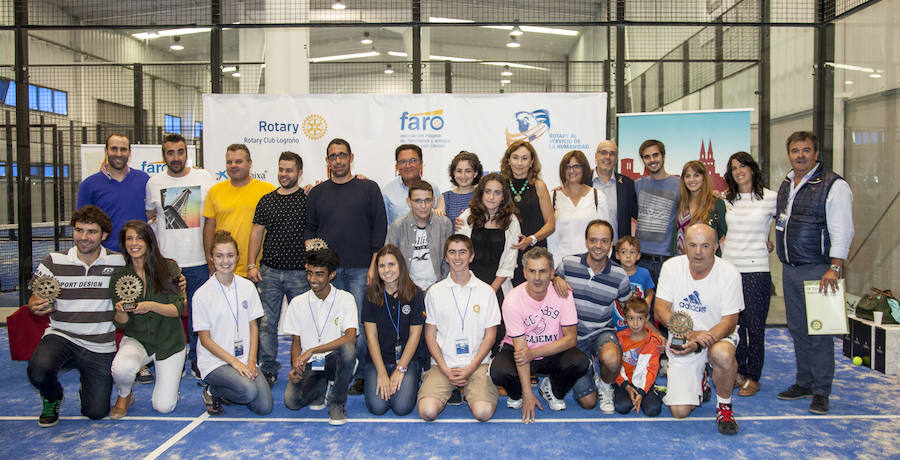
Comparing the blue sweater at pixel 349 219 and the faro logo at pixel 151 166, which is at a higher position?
the faro logo at pixel 151 166

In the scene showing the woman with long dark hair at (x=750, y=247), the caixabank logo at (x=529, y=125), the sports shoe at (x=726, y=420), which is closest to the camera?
the sports shoe at (x=726, y=420)

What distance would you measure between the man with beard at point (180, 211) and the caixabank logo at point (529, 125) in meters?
3.01

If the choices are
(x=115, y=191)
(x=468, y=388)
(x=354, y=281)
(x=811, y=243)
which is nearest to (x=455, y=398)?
(x=468, y=388)

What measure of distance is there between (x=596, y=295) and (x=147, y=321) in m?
3.08

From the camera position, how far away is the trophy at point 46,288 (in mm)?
3975

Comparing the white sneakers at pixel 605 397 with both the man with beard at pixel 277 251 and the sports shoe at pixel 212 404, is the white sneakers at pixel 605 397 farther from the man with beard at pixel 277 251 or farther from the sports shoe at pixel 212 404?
the sports shoe at pixel 212 404

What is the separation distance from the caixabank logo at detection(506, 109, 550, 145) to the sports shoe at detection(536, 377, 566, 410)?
279 centimetres

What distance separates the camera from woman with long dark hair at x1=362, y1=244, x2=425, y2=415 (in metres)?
4.12

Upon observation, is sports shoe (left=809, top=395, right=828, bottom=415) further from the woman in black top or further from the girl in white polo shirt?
the girl in white polo shirt

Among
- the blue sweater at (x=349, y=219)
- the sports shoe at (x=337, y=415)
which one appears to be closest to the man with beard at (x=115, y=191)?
the blue sweater at (x=349, y=219)

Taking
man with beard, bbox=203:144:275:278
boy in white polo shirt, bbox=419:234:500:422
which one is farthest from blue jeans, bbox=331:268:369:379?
boy in white polo shirt, bbox=419:234:500:422

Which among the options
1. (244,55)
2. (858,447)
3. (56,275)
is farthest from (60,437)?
(244,55)

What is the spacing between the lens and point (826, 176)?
4.28 meters

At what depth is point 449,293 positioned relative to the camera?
4.20 metres
